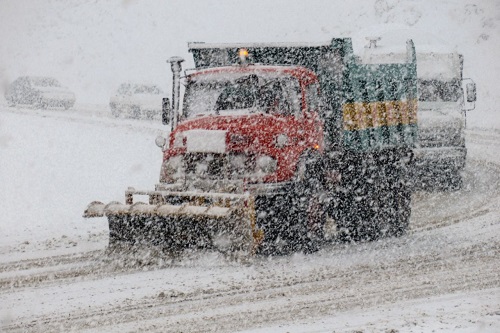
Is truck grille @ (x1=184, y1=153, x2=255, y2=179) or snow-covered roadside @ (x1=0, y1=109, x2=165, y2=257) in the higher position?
truck grille @ (x1=184, y1=153, x2=255, y2=179)

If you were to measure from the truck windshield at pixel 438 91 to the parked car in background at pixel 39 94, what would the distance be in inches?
745

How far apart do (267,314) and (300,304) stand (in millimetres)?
434

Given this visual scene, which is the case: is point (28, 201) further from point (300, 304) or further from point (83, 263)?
point (300, 304)

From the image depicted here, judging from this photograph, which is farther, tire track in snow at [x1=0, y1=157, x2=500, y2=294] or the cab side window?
the cab side window

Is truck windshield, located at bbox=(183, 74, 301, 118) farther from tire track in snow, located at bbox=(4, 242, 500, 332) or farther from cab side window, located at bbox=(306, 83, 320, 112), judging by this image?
tire track in snow, located at bbox=(4, 242, 500, 332)

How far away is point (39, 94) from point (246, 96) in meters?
22.7

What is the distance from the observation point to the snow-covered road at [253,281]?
5.93m

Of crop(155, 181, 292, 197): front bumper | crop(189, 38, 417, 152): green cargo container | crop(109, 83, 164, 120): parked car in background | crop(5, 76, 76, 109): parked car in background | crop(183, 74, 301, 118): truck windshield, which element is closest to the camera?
crop(155, 181, 292, 197): front bumper

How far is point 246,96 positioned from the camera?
29.5 feet

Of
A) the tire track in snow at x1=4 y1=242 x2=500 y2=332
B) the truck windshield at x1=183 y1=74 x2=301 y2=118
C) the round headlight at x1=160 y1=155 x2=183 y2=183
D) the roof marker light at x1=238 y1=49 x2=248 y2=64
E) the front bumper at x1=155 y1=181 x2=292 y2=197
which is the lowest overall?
the tire track in snow at x1=4 y1=242 x2=500 y2=332

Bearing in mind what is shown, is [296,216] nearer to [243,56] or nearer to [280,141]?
[280,141]

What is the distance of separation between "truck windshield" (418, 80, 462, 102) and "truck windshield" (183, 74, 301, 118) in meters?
6.47

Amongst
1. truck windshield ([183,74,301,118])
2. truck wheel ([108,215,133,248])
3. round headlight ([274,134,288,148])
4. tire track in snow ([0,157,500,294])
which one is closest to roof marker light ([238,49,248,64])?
truck windshield ([183,74,301,118])

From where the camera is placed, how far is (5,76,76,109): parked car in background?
30.0 m
